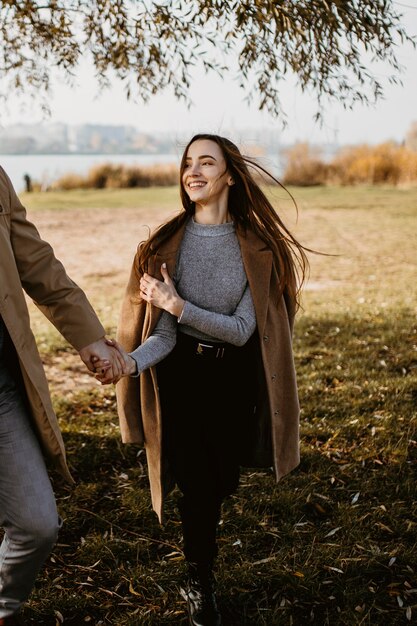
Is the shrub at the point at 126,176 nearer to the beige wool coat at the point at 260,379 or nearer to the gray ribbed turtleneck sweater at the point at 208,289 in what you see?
the beige wool coat at the point at 260,379

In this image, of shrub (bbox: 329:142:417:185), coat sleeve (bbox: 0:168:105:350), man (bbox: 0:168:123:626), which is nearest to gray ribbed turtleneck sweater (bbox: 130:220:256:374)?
coat sleeve (bbox: 0:168:105:350)

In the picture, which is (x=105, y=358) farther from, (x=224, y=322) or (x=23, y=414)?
(x=224, y=322)

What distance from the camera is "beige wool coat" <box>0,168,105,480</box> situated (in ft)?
9.54

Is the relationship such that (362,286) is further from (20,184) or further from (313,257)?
(20,184)

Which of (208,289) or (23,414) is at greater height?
(208,289)

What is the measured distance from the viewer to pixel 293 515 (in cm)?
467

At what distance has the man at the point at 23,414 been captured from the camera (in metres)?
2.85

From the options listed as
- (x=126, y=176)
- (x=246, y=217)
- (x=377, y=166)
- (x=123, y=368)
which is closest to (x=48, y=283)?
(x=123, y=368)

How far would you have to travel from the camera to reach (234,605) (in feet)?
12.4

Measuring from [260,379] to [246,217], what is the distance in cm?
92

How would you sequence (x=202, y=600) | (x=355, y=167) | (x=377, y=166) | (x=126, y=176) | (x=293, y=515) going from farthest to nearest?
(x=126, y=176) < (x=355, y=167) < (x=377, y=166) < (x=293, y=515) < (x=202, y=600)

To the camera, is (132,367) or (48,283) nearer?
(48,283)

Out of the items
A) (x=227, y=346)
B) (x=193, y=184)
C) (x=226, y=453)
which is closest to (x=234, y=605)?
(x=226, y=453)

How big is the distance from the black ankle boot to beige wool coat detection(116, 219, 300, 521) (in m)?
0.44
